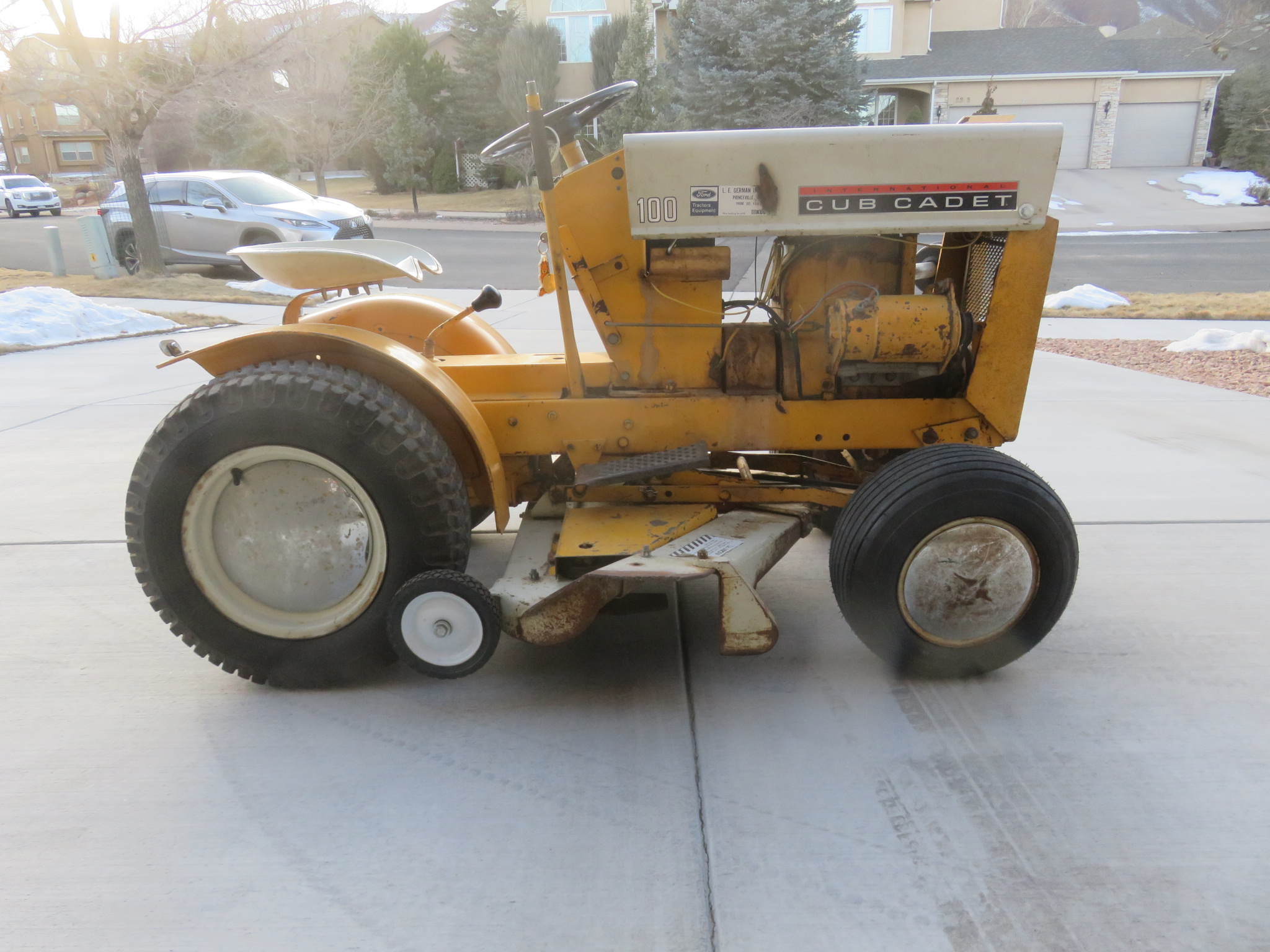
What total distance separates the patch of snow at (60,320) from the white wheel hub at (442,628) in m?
7.65

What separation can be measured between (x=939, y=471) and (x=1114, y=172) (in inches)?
1230

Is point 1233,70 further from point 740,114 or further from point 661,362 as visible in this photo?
point 661,362

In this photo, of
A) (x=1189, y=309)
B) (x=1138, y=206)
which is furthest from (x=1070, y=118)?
(x=1189, y=309)

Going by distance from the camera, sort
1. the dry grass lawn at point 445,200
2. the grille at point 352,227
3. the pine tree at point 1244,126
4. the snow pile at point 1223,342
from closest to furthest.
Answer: the snow pile at point 1223,342 < the grille at point 352,227 < the pine tree at point 1244,126 < the dry grass lawn at point 445,200

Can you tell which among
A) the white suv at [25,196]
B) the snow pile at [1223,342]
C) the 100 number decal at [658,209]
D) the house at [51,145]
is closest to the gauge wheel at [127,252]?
the 100 number decal at [658,209]

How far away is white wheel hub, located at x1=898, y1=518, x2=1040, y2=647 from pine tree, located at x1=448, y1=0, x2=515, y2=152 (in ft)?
102

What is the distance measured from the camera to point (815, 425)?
2902 millimetres

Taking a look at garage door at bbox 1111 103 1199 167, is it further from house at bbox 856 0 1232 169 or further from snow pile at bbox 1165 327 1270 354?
snow pile at bbox 1165 327 1270 354

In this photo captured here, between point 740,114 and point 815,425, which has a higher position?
point 740,114

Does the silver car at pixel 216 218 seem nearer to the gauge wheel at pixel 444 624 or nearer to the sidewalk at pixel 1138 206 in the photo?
the gauge wheel at pixel 444 624

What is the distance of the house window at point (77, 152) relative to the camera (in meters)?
51.3

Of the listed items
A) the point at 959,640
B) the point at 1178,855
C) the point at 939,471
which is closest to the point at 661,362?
the point at 939,471

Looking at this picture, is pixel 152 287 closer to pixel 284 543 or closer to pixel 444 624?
pixel 284 543

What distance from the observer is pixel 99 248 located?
42.8 feet
